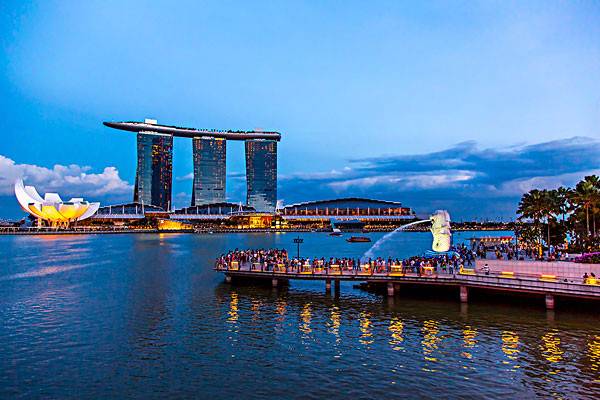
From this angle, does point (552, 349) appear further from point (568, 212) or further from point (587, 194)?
point (568, 212)

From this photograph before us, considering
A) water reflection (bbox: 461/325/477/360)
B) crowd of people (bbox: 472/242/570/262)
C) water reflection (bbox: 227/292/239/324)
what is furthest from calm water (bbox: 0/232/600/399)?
crowd of people (bbox: 472/242/570/262)

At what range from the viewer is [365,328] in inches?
1123

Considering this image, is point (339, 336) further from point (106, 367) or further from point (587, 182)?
point (587, 182)

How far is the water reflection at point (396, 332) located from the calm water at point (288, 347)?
0.10 m

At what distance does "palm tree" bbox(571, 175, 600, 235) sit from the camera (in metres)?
45.2

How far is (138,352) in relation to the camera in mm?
24094

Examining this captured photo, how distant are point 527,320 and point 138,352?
909 inches

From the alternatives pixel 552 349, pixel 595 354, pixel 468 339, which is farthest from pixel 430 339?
pixel 595 354

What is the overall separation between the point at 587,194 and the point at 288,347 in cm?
3614

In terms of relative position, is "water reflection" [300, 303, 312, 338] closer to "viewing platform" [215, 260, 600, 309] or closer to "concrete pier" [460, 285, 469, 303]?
"viewing platform" [215, 260, 600, 309]

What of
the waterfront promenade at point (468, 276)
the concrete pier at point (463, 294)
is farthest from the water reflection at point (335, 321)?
the concrete pier at point (463, 294)

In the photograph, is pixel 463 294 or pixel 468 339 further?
pixel 463 294

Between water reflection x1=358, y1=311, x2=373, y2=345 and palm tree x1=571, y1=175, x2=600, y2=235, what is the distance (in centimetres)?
2735

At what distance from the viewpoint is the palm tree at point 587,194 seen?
45188 mm
